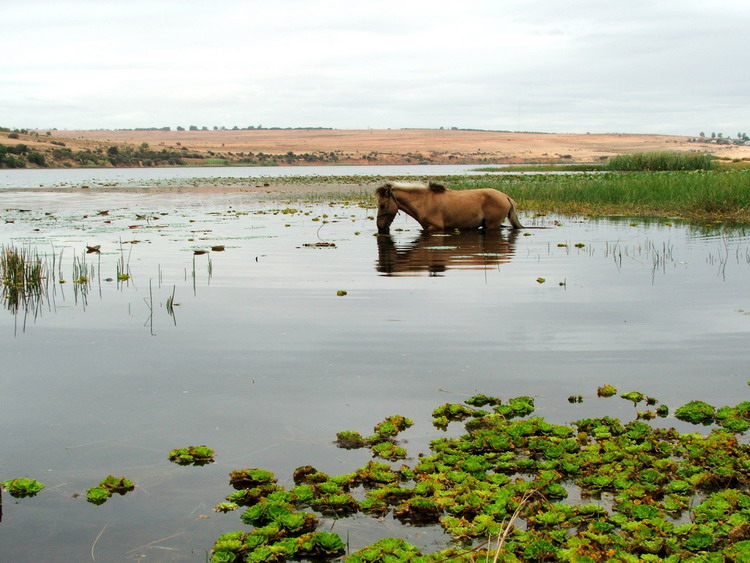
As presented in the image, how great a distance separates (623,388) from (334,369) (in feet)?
9.47

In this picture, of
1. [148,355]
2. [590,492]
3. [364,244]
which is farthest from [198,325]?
[364,244]

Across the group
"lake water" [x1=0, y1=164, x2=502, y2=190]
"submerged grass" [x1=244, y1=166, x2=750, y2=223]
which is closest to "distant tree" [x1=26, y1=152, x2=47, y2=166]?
"lake water" [x1=0, y1=164, x2=502, y2=190]

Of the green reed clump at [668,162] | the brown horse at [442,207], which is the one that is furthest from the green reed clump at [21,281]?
the green reed clump at [668,162]

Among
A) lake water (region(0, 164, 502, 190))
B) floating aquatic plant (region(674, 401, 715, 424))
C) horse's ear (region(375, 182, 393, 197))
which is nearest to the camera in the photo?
floating aquatic plant (region(674, 401, 715, 424))

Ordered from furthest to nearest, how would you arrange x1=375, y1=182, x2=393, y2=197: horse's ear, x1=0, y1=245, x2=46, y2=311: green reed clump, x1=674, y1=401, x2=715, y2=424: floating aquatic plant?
x1=375, y1=182, x2=393, y2=197: horse's ear < x1=0, y1=245, x2=46, y2=311: green reed clump < x1=674, y1=401, x2=715, y2=424: floating aquatic plant

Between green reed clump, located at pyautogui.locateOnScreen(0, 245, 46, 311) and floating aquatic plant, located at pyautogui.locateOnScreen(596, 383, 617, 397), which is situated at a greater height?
green reed clump, located at pyautogui.locateOnScreen(0, 245, 46, 311)

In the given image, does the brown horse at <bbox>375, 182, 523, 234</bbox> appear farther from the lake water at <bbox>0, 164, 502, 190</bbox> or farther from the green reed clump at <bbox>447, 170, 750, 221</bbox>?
the lake water at <bbox>0, 164, 502, 190</bbox>

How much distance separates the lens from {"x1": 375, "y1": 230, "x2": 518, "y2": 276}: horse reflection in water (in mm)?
14914

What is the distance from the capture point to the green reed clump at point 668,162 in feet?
184

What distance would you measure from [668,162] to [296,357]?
54682mm

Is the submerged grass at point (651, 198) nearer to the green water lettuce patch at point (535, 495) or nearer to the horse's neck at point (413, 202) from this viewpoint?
the horse's neck at point (413, 202)

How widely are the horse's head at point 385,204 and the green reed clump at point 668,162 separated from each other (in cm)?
4154

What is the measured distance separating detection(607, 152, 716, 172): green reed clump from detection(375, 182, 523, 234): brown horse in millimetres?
39385

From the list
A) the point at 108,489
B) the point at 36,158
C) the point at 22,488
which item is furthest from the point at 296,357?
the point at 36,158
